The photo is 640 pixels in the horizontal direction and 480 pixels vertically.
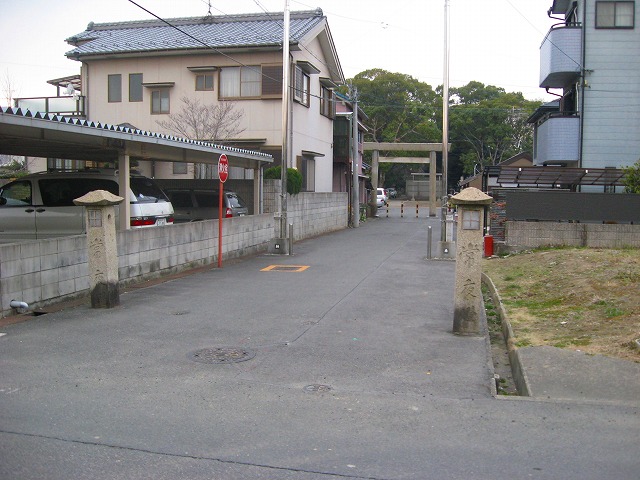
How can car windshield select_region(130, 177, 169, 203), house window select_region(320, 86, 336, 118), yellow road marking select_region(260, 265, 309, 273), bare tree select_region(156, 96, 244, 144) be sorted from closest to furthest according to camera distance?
car windshield select_region(130, 177, 169, 203), yellow road marking select_region(260, 265, 309, 273), bare tree select_region(156, 96, 244, 144), house window select_region(320, 86, 336, 118)

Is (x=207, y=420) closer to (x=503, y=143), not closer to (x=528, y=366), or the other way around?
(x=528, y=366)

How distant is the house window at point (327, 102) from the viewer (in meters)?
32.3

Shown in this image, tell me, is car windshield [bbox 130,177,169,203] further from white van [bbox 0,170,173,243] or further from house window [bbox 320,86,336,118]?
house window [bbox 320,86,336,118]

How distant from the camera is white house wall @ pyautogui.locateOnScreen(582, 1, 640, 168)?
2406cm

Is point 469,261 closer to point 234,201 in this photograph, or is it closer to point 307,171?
point 234,201

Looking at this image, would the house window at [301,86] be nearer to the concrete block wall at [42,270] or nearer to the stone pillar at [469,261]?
the concrete block wall at [42,270]

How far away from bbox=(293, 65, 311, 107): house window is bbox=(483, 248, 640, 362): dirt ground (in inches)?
536

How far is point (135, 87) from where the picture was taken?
92.5 ft

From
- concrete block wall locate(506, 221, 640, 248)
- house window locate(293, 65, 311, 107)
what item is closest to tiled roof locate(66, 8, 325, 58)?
house window locate(293, 65, 311, 107)

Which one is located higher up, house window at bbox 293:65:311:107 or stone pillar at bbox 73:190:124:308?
house window at bbox 293:65:311:107

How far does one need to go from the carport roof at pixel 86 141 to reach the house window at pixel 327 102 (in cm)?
1285

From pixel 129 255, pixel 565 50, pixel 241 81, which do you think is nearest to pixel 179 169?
pixel 241 81

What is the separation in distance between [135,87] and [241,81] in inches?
192

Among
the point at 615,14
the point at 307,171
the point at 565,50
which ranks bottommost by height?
the point at 307,171
